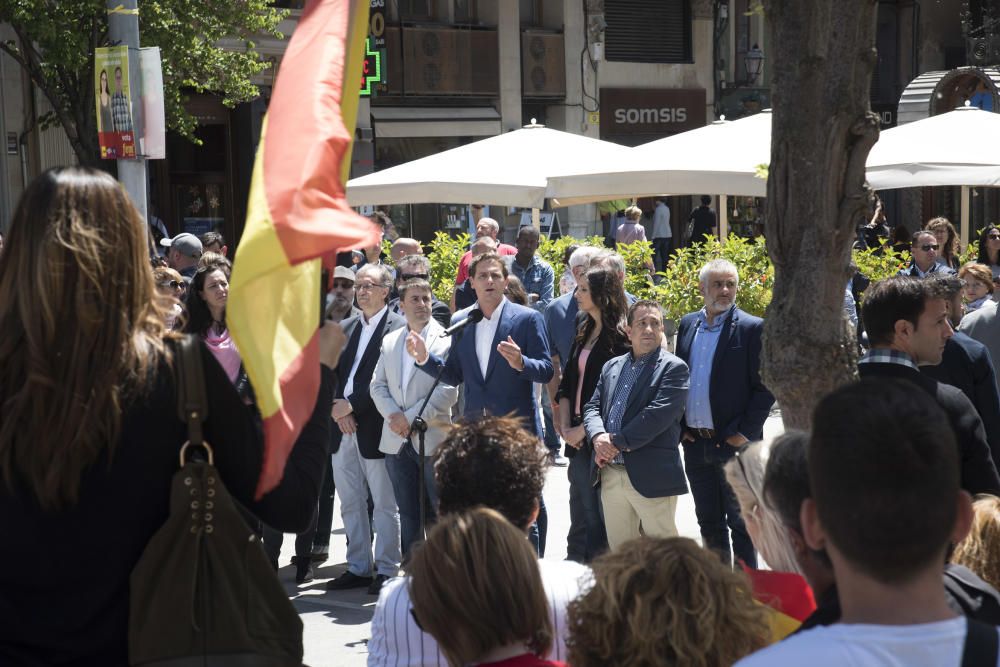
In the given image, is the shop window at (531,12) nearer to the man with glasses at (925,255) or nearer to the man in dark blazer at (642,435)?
the man with glasses at (925,255)

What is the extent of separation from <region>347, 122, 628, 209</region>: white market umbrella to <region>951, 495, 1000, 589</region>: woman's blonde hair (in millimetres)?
8638

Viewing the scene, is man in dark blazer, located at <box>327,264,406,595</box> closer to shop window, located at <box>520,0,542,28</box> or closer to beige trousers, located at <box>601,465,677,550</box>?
beige trousers, located at <box>601,465,677,550</box>


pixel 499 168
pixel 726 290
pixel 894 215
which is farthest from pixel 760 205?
pixel 726 290

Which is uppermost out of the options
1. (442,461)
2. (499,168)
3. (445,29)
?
(445,29)

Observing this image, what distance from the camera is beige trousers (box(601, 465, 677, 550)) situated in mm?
6746

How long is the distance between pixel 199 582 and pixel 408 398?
516 centimetres

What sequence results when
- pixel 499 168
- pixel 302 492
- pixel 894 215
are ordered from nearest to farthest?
Result: pixel 302 492
pixel 499 168
pixel 894 215

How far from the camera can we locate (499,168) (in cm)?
1247

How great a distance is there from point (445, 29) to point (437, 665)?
2477cm

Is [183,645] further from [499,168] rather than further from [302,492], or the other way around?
[499,168]

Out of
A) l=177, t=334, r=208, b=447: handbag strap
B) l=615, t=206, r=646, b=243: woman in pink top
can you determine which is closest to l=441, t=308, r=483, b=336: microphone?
l=177, t=334, r=208, b=447: handbag strap

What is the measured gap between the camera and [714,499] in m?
7.07

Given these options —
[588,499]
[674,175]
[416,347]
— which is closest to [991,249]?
[674,175]

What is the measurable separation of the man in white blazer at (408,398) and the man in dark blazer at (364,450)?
6.9 inches
